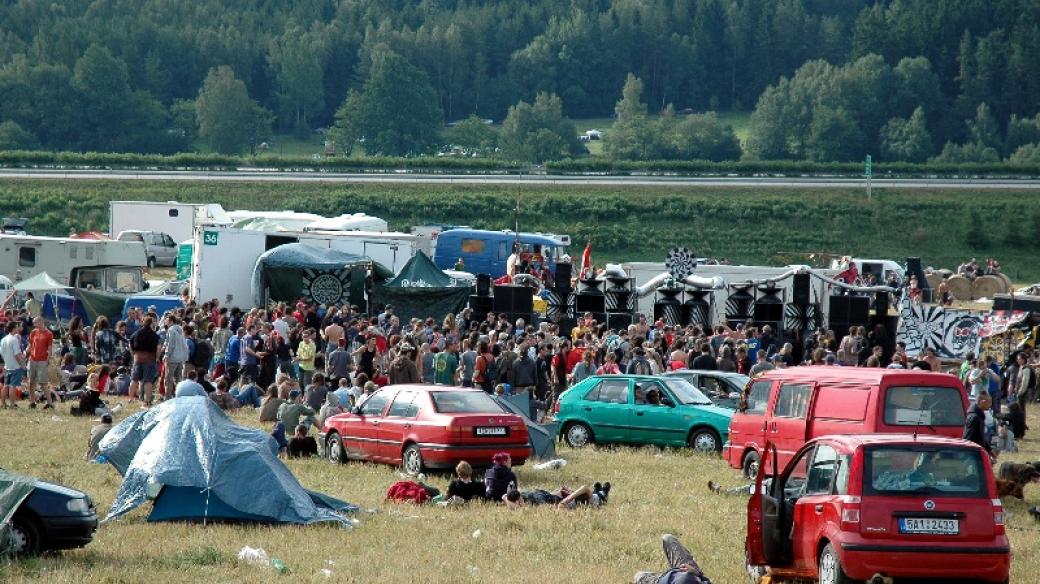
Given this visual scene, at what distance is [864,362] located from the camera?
26859mm

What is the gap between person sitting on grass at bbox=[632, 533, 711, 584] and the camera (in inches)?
414

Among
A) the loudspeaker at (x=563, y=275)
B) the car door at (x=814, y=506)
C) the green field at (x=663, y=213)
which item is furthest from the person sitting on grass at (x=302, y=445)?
the green field at (x=663, y=213)

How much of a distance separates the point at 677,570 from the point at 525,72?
128 m

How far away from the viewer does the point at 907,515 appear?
10969 millimetres

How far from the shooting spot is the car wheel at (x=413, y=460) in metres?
17.8

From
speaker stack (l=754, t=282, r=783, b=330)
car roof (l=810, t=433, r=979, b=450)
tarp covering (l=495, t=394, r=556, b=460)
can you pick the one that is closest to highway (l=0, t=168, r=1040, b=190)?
speaker stack (l=754, t=282, r=783, b=330)

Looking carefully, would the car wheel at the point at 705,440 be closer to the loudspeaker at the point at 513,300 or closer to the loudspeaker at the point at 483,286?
the loudspeaker at the point at 513,300

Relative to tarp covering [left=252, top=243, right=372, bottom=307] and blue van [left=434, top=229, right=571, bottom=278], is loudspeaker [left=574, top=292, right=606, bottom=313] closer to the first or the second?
tarp covering [left=252, top=243, right=372, bottom=307]

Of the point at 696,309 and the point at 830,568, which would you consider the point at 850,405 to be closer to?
the point at 830,568

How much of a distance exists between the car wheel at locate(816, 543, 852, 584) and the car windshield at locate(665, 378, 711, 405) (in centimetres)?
961

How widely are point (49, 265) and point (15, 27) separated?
308 feet

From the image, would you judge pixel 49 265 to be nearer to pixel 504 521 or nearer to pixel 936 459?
pixel 504 521

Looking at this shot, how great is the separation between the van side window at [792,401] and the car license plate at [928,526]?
228 inches

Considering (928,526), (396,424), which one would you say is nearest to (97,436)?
(396,424)
